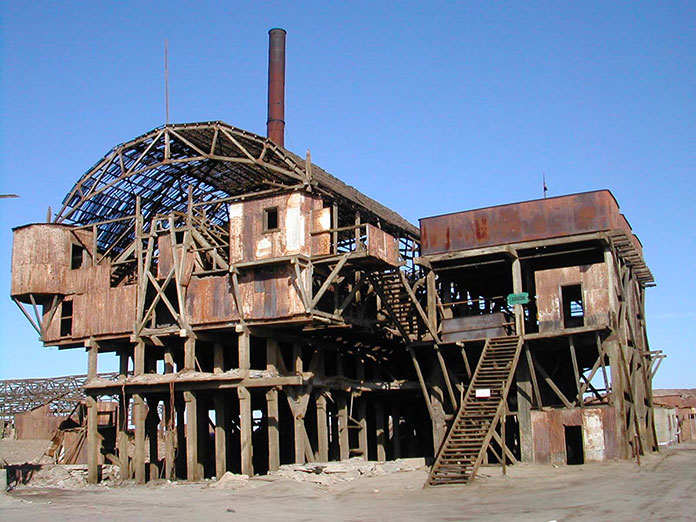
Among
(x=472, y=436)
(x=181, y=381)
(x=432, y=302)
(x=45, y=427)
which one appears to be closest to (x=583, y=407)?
(x=472, y=436)

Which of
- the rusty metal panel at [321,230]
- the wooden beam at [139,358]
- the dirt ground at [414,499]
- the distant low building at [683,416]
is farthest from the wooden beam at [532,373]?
the distant low building at [683,416]

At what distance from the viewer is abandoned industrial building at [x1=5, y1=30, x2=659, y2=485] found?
30625 mm

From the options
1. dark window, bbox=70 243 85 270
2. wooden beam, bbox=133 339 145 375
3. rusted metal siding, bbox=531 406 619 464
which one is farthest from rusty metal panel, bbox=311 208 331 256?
dark window, bbox=70 243 85 270

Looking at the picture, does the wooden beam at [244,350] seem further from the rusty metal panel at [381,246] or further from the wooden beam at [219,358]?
the rusty metal panel at [381,246]

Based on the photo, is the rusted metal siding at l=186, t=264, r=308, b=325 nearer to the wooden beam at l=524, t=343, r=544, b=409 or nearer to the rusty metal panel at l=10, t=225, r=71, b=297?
the rusty metal panel at l=10, t=225, r=71, b=297

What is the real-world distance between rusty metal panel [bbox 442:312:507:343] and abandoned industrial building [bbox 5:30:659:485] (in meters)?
0.06

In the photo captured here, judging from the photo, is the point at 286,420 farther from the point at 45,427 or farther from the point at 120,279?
the point at 45,427

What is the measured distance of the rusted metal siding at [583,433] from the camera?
2939 centimetres

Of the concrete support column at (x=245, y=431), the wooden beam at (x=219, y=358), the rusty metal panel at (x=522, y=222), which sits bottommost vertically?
the concrete support column at (x=245, y=431)

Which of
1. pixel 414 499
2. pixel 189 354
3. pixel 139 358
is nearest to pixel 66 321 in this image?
pixel 139 358

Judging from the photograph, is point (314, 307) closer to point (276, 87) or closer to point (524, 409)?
point (524, 409)

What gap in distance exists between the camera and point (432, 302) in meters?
33.8

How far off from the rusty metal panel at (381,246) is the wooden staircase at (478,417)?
15.9 ft

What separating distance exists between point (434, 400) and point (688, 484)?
41.6 feet
